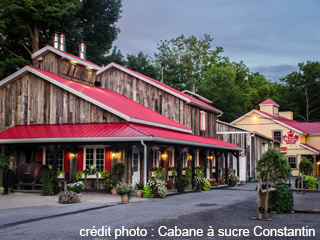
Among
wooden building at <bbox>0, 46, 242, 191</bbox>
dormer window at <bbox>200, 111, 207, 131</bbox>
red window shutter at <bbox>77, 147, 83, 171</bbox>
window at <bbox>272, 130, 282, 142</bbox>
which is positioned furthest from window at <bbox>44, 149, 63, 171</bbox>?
window at <bbox>272, 130, 282, 142</bbox>

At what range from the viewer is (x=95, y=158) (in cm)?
2341

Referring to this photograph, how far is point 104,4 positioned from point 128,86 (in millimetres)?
25597

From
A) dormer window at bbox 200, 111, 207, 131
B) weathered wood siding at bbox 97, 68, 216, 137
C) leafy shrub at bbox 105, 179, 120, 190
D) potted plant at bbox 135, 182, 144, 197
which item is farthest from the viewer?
dormer window at bbox 200, 111, 207, 131

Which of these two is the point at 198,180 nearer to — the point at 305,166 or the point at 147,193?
the point at 147,193

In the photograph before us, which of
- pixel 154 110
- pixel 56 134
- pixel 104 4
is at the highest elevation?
A: pixel 104 4

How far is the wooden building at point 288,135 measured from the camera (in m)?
51.0

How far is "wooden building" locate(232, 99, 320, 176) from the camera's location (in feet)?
167

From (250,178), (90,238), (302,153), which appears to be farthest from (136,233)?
(302,153)

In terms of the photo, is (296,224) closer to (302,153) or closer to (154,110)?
(154,110)

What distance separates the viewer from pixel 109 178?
23.1 m

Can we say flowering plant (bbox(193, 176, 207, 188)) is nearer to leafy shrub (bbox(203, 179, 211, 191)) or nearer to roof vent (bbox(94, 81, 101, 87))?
leafy shrub (bbox(203, 179, 211, 191))

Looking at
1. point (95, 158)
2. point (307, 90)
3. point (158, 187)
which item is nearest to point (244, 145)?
point (95, 158)

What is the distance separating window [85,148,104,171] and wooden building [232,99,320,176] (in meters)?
30.7

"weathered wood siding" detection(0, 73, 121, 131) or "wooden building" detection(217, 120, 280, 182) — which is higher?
"weathered wood siding" detection(0, 73, 121, 131)
